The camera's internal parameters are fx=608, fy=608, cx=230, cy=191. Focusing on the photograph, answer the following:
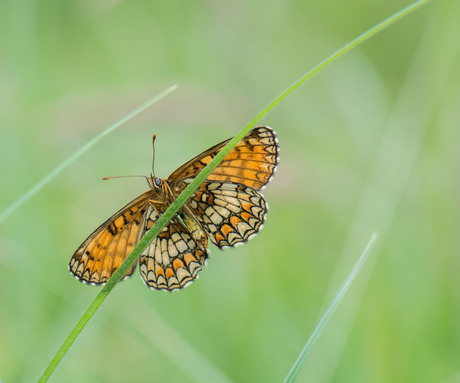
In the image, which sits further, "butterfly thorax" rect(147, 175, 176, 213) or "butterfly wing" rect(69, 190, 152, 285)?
"butterfly thorax" rect(147, 175, 176, 213)

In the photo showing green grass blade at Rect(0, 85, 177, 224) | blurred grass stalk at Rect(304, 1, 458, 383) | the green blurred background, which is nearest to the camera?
green grass blade at Rect(0, 85, 177, 224)

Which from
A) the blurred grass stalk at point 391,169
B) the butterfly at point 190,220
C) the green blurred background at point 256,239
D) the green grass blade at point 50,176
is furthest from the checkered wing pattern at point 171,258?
the green grass blade at point 50,176

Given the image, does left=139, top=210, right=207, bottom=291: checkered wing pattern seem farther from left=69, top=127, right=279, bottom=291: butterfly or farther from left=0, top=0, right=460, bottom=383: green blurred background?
left=0, top=0, right=460, bottom=383: green blurred background

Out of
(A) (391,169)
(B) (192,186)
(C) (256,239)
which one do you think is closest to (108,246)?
(B) (192,186)

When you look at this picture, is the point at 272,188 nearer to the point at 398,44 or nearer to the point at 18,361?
the point at 18,361

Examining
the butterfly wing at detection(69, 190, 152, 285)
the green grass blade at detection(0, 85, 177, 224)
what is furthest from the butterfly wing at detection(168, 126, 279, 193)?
the green grass blade at detection(0, 85, 177, 224)

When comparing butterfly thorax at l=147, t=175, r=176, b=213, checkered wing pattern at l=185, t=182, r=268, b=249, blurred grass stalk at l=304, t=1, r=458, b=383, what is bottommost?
butterfly thorax at l=147, t=175, r=176, b=213
